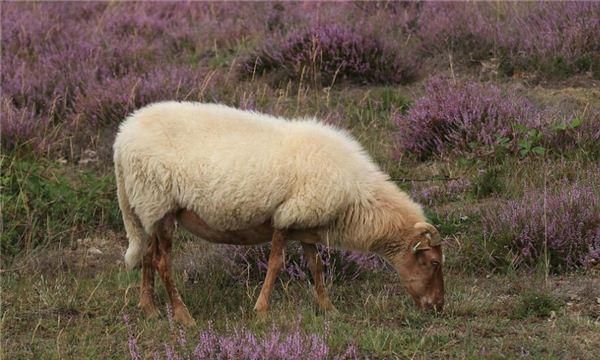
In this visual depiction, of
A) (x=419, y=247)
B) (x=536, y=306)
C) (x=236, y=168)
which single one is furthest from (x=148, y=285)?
(x=536, y=306)

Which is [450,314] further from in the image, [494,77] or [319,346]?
[494,77]

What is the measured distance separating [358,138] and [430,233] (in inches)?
131

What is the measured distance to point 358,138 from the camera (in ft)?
30.2

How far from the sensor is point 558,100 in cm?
937

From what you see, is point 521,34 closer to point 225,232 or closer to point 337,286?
point 337,286

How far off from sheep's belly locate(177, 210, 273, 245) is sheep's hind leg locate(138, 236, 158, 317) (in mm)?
282

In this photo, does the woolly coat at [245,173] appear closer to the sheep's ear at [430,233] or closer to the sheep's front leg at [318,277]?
the sheep's ear at [430,233]

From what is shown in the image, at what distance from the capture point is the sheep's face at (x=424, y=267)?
234 inches

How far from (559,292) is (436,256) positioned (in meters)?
0.90

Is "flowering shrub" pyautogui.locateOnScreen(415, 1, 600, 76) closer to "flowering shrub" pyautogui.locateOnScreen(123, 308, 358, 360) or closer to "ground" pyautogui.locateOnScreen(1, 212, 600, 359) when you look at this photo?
"ground" pyautogui.locateOnScreen(1, 212, 600, 359)

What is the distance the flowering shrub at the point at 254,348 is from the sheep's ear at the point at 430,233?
1.11 m

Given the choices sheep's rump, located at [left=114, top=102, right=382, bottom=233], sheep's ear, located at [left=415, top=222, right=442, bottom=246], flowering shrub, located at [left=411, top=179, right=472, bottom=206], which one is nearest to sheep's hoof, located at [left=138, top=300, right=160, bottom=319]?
sheep's rump, located at [left=114, top=102, right=382, bottom=233]

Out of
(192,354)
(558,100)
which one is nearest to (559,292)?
(192,354)

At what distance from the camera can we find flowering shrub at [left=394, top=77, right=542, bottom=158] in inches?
336
